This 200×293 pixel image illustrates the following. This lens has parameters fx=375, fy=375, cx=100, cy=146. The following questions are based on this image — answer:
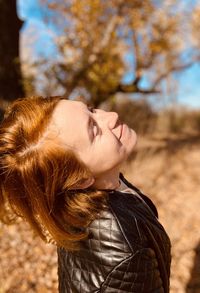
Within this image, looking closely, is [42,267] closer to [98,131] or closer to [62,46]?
[98,131]

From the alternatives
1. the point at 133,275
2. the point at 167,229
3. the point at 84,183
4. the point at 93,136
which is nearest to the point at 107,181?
the point at 84,183

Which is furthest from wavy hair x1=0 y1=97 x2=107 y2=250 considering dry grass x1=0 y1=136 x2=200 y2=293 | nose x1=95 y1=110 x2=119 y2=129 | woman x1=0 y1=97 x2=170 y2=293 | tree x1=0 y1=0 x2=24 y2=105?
tree x1=0 y1=0 x2=24 y2=105

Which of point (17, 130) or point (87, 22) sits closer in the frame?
point (17, 130)

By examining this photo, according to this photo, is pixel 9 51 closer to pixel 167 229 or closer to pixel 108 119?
pixel 167 229

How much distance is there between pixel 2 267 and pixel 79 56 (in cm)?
367

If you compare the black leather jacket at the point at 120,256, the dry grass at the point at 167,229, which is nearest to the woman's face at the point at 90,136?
the black leather jacket at the point at 120,256

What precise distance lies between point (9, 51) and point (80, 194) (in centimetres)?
460

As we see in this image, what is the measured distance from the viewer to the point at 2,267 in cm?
306

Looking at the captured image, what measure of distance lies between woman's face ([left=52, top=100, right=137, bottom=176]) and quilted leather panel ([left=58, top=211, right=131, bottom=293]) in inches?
8.1

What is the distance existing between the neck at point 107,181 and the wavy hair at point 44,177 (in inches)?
1.7

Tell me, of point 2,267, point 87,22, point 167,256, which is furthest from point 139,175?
point 167,256

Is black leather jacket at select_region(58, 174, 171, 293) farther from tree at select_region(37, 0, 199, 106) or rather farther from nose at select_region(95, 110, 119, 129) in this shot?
tree at select_region(37, 0, 199, 106)

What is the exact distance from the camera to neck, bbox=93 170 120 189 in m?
1.52

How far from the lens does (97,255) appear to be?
4.57 feet
